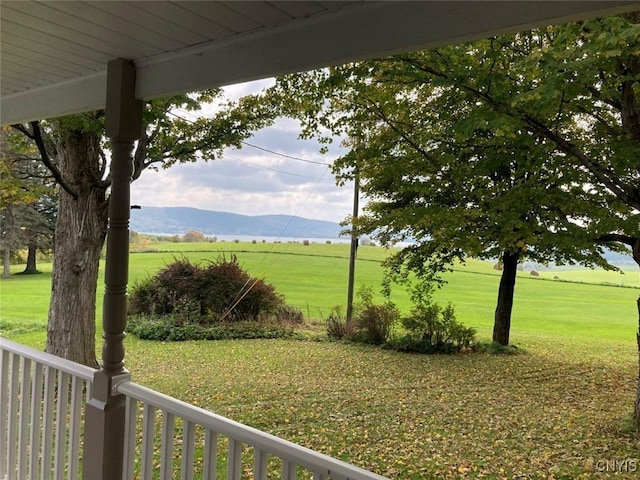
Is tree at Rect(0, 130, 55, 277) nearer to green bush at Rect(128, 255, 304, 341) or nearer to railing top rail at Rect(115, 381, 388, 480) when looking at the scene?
green bush at Rect(128, 255, 304, 341)

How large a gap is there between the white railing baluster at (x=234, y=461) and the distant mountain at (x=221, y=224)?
321 inches

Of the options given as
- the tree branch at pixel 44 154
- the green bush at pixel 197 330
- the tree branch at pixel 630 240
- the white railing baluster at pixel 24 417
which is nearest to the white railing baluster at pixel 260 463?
the white railing baluster at pixel 24 417

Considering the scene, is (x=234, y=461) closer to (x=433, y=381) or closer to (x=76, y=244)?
(x=76, y=244)

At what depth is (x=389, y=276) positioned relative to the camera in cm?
786

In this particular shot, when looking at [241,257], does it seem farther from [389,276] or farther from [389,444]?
[389,444]

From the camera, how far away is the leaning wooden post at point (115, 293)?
6.09 feet

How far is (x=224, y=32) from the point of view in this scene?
148 centimetres

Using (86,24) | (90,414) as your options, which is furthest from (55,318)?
(86,24)

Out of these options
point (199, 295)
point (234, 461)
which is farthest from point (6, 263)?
point (234, 461)

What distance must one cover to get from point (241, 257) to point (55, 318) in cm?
522

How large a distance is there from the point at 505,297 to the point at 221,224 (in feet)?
21.2

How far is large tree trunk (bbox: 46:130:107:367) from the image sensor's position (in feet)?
14.5

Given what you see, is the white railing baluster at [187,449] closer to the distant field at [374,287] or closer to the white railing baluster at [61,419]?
the white railing baluster at [61,419]

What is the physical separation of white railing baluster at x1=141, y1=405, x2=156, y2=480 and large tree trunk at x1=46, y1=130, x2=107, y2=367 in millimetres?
3258
